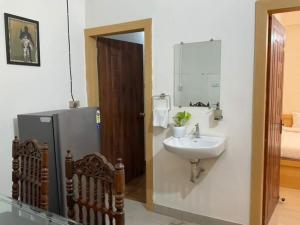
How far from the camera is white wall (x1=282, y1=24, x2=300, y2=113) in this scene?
4.90 metres

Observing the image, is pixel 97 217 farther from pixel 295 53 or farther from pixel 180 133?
pixel 295 53

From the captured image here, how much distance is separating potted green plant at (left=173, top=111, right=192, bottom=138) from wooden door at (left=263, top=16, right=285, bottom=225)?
71 cm

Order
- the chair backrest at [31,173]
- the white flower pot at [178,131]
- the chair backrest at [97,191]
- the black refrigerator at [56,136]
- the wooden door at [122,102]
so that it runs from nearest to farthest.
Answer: the chair backrest at [97,191] → the chair backrest at [31,173] → the black refrigerator at [56,136] → the white flower pot at [178,131] → the wooden door at [122,102]

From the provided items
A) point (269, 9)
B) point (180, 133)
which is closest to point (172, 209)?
point (180, 133)

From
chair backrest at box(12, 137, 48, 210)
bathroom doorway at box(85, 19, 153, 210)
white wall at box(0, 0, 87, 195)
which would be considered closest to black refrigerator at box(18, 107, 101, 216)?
white wall at box(0, 0, 87, 195)

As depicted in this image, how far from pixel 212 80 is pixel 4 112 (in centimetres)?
189

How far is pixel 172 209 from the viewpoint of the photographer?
2.82m

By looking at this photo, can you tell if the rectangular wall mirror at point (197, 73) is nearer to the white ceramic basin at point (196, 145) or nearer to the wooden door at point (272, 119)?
the white ceramic basin at point (196, 145)

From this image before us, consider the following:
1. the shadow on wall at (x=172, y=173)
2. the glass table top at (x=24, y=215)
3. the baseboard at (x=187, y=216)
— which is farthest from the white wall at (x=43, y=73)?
the baseboard at (x=187, y=216)

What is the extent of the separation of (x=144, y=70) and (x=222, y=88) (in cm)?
87

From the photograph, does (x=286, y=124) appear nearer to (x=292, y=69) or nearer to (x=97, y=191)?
(x=292, y=69)

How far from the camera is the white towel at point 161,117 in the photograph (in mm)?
2689

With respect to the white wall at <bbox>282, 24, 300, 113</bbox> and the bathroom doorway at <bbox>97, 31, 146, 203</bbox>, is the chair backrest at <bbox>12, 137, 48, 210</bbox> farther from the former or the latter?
the white wall at <bbox>282, 24, 300, 113</bbox>

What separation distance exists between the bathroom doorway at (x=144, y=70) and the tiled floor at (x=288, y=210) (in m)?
1.30
